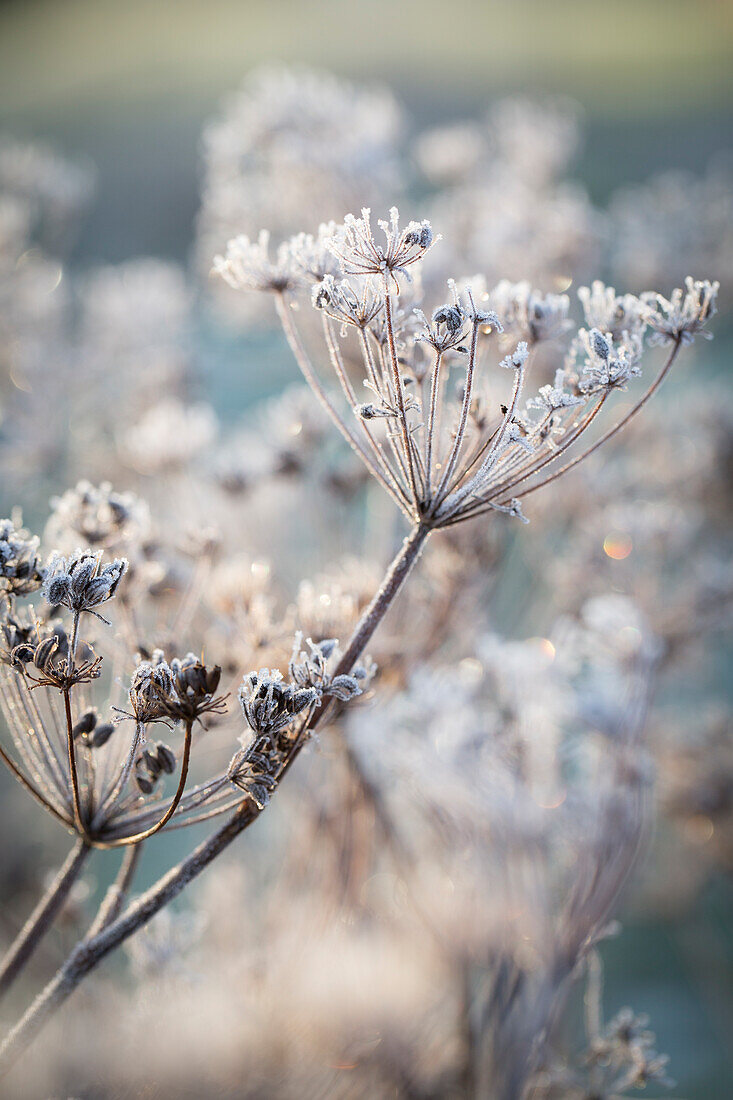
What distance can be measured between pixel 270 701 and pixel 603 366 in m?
0.40

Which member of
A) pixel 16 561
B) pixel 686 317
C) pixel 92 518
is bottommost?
pixel 16 561

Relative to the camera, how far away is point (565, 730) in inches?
56.5

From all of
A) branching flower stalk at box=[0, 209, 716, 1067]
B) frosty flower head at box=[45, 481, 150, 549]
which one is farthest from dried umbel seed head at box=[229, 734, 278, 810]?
frosty flower head at box=[45, 481, 150, 549]

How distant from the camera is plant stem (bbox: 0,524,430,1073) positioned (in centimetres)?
63

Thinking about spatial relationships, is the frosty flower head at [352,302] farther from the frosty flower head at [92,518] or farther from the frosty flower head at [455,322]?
the frosty flower head at [92,518]

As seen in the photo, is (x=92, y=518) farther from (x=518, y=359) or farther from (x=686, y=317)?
(x=686, y=317)

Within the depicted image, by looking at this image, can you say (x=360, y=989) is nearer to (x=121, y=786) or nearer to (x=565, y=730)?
(x=565, y=730)

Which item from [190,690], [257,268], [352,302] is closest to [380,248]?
[352,302]

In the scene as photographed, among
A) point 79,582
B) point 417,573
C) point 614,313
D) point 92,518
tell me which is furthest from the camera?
point 417,573

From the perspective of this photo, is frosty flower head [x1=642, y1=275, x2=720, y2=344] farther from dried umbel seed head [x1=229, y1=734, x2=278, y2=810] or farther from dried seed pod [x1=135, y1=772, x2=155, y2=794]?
dried seed pod [x1=135, y1=772, x2=155, y2=794]

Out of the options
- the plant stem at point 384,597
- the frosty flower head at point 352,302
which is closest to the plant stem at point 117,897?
the plant stem at point 384,597

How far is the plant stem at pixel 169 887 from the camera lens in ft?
2.06

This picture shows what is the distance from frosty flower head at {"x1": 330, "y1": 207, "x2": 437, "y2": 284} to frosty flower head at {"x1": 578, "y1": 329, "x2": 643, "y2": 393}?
0.16 metres

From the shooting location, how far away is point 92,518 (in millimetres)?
831
